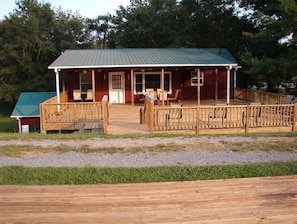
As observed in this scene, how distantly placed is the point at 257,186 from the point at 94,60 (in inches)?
550

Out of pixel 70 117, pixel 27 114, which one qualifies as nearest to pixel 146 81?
pixel 70 117

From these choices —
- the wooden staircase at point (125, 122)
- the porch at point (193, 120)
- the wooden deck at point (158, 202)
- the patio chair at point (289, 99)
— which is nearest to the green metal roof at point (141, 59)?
the wooden staircase at point (125, 122)

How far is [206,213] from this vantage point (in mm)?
3689

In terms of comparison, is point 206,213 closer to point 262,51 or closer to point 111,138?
point 111,138

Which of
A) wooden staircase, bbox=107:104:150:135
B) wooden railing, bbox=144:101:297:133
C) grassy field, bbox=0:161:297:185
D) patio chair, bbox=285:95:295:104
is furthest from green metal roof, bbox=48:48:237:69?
grassy field, bbox=0:161:297:185

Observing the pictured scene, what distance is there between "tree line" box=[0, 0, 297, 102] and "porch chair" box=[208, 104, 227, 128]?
8403 mm

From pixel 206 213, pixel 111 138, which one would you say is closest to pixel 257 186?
pixel 206 213

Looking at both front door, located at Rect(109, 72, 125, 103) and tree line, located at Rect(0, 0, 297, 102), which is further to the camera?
tree line, located at Rect(0, 0, 297, 102)

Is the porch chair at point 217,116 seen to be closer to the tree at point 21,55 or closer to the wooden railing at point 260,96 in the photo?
the wooden railing at point 260,96

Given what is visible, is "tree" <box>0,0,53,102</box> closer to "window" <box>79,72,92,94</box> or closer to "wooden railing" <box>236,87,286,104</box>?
"window" <box>79,72,92,94</box>

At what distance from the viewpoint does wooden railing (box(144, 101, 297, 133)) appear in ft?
35.3

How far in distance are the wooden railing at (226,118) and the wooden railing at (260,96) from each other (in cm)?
308

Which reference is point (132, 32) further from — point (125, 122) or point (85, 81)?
point (125, 122)

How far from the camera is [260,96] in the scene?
1652cm
